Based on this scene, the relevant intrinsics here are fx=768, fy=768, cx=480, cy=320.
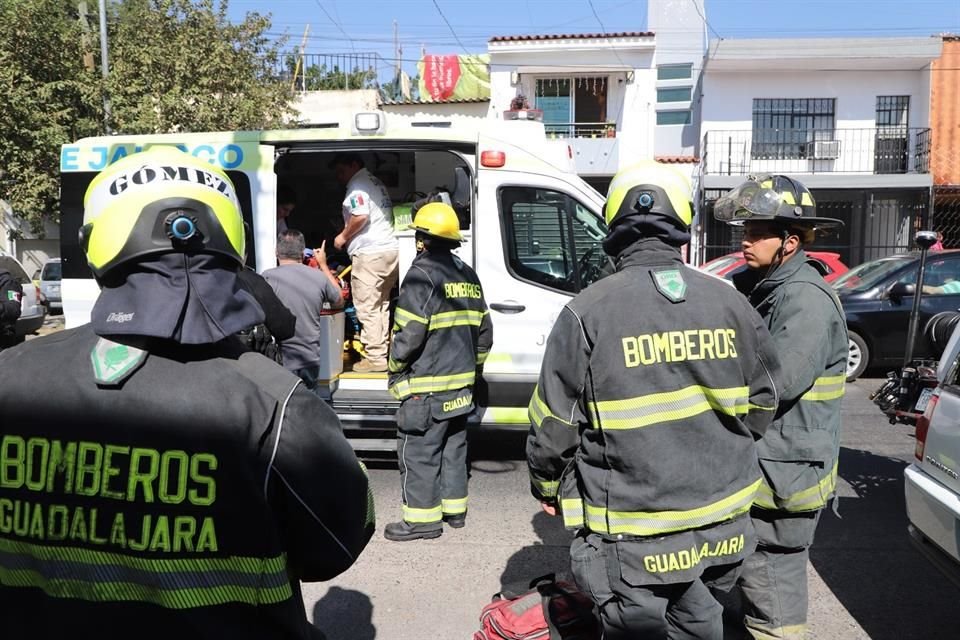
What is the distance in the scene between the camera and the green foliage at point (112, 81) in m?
15.3

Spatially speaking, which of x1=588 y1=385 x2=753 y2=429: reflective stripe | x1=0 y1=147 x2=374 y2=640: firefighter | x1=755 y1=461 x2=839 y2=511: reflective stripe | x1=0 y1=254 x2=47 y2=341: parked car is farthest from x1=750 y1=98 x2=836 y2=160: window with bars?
x1=0 y1=147 x2=374 y2=640: firefighter

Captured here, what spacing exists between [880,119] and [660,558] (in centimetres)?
2374

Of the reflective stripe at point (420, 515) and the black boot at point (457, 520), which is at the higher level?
the reflective stripe at point (420, 515)

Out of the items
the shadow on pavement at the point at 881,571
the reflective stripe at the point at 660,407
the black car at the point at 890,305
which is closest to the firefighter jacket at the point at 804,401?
the reflective stripe at the point at 660,407

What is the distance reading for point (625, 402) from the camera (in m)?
2.33

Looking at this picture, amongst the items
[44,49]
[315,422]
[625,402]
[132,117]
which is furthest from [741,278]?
[44,49]

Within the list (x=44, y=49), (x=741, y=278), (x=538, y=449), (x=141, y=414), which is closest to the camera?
(x=141, y=414)

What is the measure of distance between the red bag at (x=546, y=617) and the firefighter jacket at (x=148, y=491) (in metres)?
1.32

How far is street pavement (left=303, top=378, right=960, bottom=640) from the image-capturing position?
12.4 feet

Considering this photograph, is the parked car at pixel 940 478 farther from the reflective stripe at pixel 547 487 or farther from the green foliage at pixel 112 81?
the green foliage at pixel 112 81

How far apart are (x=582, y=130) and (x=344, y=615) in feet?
70.5

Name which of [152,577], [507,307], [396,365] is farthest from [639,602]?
[507,307]

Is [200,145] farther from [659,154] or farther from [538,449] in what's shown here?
[659,154]

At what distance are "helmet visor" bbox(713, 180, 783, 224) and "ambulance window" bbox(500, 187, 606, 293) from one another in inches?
106
